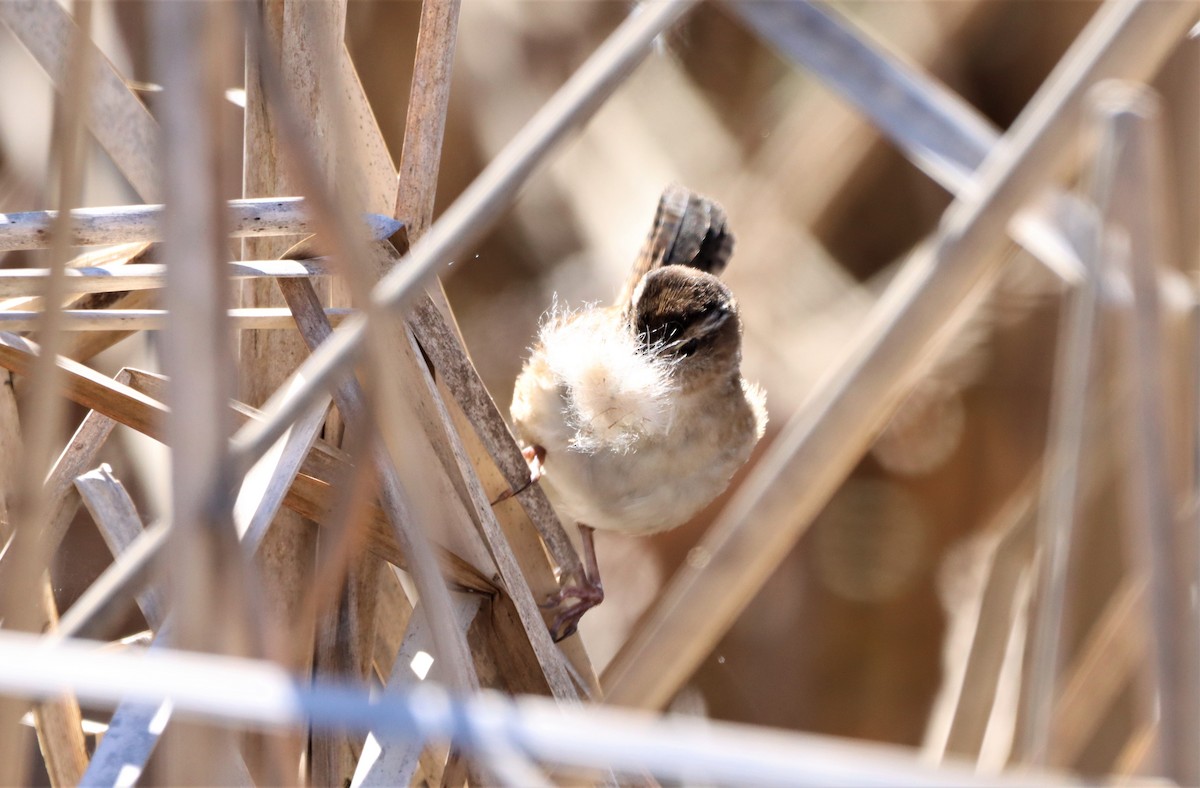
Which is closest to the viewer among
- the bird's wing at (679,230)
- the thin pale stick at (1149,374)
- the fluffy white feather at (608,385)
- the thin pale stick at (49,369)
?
the thin pale stick at (49,369)

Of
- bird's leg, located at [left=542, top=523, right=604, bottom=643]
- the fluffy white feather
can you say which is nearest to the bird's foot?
bird's leg, located at [left=542, top=523, right=604, bottom=643]

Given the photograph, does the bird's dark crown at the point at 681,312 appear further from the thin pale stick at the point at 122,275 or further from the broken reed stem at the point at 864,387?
the broken reed stem at the point at 864,387

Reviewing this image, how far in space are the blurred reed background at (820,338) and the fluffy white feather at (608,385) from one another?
0.22 metres

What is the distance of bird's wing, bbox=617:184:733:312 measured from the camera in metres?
2.59

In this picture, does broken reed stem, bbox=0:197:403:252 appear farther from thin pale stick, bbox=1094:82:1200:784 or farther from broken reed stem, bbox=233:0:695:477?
thin pale stick, bbox=1094:82:1200:784

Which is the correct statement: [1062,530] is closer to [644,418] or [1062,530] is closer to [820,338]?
[644,418]

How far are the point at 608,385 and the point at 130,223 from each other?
0.82 metres

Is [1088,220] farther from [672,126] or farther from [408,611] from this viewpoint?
[672,126]

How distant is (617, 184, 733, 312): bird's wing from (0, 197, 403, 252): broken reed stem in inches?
51.1

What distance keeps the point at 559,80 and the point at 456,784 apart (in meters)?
2.35

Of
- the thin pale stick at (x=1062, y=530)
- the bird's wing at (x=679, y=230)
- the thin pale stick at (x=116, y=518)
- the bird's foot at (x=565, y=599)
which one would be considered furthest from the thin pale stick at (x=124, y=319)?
the bird's wing at (x=679, y=230)

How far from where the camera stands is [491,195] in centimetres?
Answer: 97

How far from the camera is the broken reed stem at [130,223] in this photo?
1.30 meters

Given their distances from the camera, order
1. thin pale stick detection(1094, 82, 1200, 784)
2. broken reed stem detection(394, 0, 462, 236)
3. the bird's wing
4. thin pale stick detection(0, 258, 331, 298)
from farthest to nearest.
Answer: the bird's wing < broken reed stem detection(394, 0, 462, 236) < thin pale stick detection(0, 258, 331, 298) < thin pale stick detection(1094, 82, 1200, 784)
